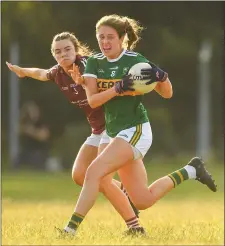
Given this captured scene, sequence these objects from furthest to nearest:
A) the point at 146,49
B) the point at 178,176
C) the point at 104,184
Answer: the point at 146,49, the point at 178,176, the point at 104,184

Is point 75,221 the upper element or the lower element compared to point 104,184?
lower

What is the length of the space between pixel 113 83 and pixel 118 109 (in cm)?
24

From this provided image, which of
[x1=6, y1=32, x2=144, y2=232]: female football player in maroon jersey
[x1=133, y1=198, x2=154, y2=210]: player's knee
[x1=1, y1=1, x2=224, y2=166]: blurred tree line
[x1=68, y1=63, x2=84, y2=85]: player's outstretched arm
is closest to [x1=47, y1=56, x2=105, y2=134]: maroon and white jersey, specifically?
[x1=6, y1=32, x2=144, y2=232]: female football player in maroon jersey

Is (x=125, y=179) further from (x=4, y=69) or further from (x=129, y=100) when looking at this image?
(x=4, y=69)

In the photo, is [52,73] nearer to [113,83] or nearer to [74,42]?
[74,42]

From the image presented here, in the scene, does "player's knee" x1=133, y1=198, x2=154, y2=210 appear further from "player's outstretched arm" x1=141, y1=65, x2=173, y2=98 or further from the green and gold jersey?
"player's outstretched arm" x1=141, y1=65, x2=173, y2=98

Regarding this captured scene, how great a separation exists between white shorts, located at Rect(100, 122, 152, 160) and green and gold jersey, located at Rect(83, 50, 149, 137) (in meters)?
0.05

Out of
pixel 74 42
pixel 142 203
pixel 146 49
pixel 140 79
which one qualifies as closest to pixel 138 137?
pixel 140 79

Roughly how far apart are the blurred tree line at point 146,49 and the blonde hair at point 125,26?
2485 centimetres

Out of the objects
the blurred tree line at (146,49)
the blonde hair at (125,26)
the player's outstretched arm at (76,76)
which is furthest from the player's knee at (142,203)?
the blurred tree line at (146,49)

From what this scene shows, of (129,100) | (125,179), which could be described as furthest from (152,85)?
(125,179)

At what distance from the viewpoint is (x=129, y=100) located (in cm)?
955

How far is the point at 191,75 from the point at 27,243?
120ft

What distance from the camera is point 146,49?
37.8m
